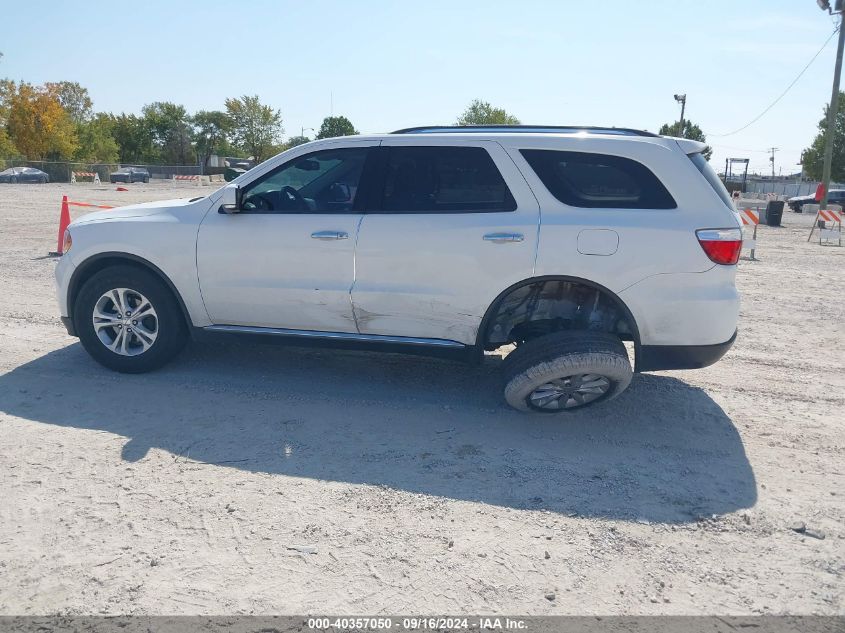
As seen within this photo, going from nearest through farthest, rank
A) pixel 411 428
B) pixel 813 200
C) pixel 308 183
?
pixel 411 428, pixel 308 183, pixel 813 200

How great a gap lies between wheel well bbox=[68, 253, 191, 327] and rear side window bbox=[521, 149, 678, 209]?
9.55ft

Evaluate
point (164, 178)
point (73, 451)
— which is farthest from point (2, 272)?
point (164, 178)

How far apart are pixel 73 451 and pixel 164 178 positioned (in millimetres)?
68868

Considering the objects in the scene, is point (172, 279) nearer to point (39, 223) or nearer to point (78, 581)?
point (78, 581)

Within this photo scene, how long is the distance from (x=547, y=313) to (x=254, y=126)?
80.7 meters

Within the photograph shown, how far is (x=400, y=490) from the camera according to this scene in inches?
151

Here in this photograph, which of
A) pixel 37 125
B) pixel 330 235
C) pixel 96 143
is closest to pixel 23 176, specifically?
pixel 37 125

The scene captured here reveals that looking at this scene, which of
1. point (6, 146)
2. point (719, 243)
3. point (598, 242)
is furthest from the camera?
point (6, 146)

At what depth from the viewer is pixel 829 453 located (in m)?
4.43

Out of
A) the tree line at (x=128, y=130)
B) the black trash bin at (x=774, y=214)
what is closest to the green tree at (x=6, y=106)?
the tree line at (x=128, y=130)

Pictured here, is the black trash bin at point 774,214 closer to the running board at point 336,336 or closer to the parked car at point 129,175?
the running board at point 336,336

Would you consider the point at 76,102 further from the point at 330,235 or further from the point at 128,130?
the point at 330,235

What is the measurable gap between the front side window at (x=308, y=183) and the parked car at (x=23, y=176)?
51.2 m

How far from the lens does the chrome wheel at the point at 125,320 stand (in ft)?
18.0
